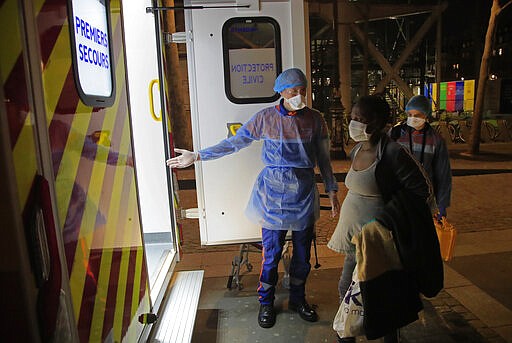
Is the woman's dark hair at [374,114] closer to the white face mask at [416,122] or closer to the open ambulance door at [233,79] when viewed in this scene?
the open ambulance door at [233,79]

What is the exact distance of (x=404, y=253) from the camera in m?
2.49

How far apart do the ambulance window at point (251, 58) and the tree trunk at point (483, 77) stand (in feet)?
34.1

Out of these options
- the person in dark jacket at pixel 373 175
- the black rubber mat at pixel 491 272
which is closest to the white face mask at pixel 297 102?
the person in dark jacket at pixel 373 175

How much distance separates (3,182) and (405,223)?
6.69 feet

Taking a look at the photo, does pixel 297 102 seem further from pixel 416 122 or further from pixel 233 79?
pixel 416 122

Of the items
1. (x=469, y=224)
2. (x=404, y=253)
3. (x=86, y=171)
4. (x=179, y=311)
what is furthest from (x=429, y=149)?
(x=469, y=224)

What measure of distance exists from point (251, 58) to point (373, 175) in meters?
1.39

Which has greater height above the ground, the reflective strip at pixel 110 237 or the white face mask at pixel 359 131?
the white face mask at pixel 359 131

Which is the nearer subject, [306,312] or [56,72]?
Answer: [56,72]

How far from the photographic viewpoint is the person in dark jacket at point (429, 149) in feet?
11.7

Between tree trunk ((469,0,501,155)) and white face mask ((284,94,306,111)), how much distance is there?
10.5m

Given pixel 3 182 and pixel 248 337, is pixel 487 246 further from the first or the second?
pixel 3 182

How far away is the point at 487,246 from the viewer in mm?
5062

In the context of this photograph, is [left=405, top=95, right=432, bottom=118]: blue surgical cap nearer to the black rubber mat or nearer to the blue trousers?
the blue trousers
